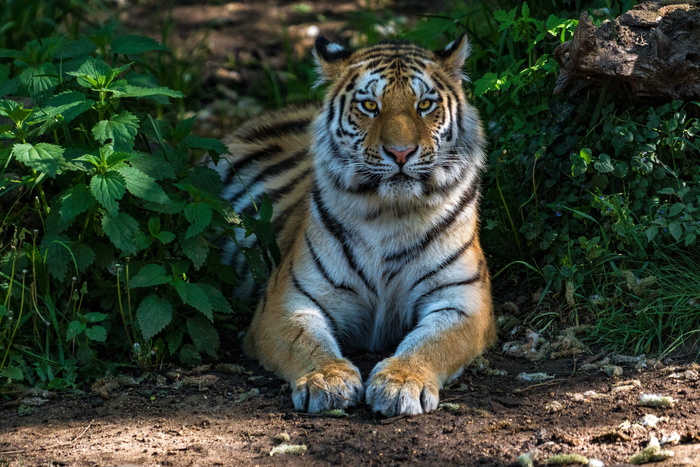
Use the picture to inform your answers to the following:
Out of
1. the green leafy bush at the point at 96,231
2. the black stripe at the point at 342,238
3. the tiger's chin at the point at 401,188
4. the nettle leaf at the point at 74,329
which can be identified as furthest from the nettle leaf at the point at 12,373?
the tiger's chin at the point at 401,188

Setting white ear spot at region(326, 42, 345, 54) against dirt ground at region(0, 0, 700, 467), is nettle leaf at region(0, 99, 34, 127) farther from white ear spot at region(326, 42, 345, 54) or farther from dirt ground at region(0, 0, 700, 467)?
white ear spot at region(326, 42, 345, 54)

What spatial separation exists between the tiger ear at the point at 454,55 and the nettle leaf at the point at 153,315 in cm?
164

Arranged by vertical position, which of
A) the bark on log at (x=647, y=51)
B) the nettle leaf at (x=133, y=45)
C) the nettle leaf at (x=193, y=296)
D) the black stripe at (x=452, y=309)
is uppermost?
the nettle leaf at (x=133, y=45)

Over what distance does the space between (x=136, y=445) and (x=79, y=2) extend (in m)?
4.47

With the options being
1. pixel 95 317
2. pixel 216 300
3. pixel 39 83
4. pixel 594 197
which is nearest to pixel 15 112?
pixel 39 83

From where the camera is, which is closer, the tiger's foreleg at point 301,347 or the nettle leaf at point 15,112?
the tiger's foreleg at point 301,347

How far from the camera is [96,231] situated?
378cm

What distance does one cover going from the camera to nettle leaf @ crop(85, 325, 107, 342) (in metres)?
3.61

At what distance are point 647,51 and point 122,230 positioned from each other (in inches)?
94.5

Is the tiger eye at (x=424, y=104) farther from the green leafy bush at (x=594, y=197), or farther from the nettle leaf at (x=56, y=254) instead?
the nettle leaf at (x=56, y=254)

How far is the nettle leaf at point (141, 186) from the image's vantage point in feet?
11.8

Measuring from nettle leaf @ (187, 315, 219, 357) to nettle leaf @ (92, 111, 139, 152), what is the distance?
2.66ft

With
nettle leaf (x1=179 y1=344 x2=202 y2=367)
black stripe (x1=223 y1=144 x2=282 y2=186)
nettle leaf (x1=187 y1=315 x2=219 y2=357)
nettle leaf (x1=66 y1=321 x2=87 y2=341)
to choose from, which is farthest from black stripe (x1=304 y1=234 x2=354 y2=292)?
black stripe (x1=223 y1=144 x2=282 y2=186)

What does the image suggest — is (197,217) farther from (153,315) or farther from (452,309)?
(452,309)
